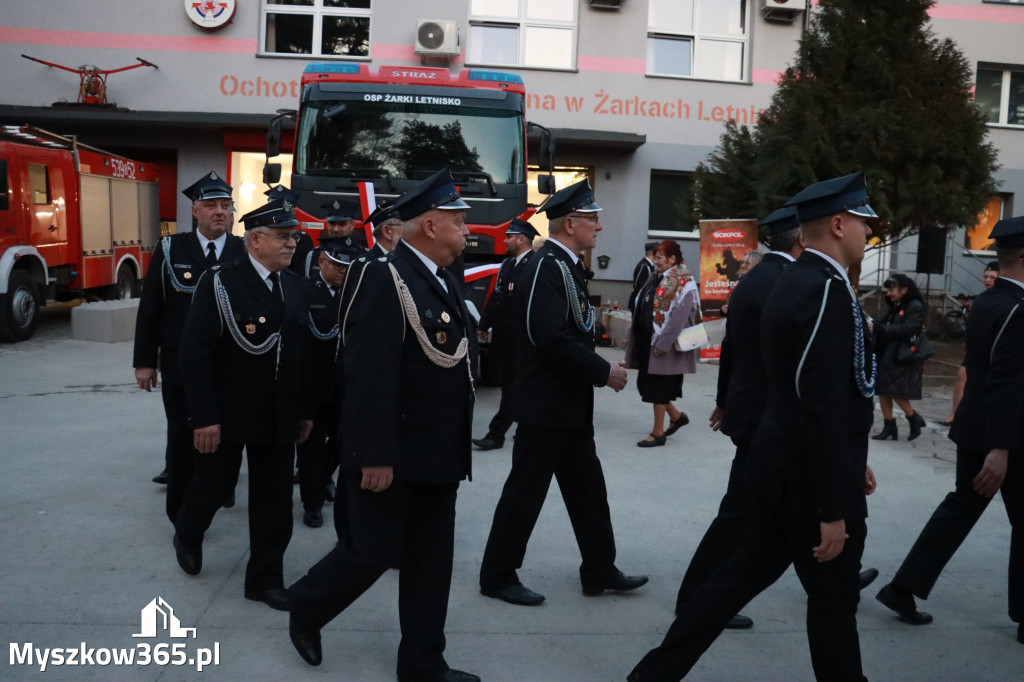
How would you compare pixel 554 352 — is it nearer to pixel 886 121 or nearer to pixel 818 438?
pixel 818 438

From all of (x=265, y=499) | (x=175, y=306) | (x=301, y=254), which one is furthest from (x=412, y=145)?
(x=265, y=499)

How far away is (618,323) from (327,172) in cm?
652

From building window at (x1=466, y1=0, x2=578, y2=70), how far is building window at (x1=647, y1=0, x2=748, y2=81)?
1704mm

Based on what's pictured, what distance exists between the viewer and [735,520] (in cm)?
429

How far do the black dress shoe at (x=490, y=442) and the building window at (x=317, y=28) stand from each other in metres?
12.5

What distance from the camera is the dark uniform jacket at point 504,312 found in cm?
826

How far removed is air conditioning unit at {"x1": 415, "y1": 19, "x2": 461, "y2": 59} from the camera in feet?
58.3

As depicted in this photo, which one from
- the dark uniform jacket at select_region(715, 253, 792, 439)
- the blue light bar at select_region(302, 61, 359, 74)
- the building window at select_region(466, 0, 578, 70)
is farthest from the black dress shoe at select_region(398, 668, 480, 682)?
the building window at select_region(466, 0, 578, 70)

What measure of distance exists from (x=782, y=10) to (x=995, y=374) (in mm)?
16214

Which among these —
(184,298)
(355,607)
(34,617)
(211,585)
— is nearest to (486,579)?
(355,607)

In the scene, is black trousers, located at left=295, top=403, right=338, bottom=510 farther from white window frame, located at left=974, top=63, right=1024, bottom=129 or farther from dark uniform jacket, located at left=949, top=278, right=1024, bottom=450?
white window frame, located at left=974, top=63, right=1024, bottom=129

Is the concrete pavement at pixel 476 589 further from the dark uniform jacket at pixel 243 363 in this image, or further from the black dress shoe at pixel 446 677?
the dark uniform jacket at pixel 243 363

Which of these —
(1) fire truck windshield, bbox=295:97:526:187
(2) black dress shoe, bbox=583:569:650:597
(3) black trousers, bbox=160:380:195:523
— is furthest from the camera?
(1) fire truck windshield, bbox=295:97:526:187

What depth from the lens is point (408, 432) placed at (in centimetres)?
357
